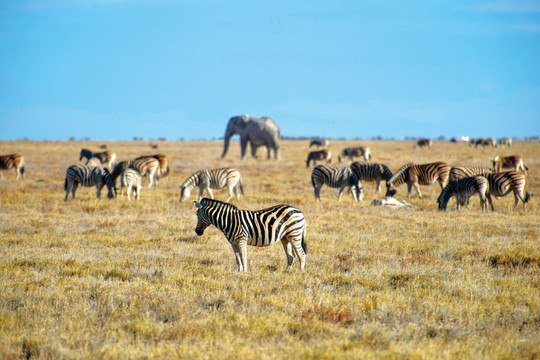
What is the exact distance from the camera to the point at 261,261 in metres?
10.1

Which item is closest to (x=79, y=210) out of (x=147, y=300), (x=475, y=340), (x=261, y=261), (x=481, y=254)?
(x=261, y=261)

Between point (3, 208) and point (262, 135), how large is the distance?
1201 inches

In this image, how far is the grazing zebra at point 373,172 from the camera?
2219 cm

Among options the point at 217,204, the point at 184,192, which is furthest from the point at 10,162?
the point at 217,204

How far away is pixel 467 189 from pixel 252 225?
11407 millimetres

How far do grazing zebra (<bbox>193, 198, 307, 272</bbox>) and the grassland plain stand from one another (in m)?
0.60

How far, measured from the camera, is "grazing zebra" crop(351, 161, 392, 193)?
22188 millimetres

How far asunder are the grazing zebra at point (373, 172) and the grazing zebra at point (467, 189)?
4221 millimetres

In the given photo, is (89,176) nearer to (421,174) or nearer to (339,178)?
(339,178)

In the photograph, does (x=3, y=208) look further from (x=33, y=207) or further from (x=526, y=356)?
(x=526, y=356)

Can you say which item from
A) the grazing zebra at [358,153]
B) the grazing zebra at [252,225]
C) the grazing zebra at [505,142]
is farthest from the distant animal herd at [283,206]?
the grazing zebra at [505,142]

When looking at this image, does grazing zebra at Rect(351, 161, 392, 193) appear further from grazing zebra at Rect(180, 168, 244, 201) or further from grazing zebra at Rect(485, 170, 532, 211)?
grazing zebra at Rect(180, 168, 244, 201)

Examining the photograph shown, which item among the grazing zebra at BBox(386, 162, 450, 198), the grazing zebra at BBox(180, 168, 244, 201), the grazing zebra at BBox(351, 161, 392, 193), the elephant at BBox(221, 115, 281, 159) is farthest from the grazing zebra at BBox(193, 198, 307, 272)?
the elephant at BBox(221, 115, 281, 159)

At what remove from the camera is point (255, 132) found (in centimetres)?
4628
